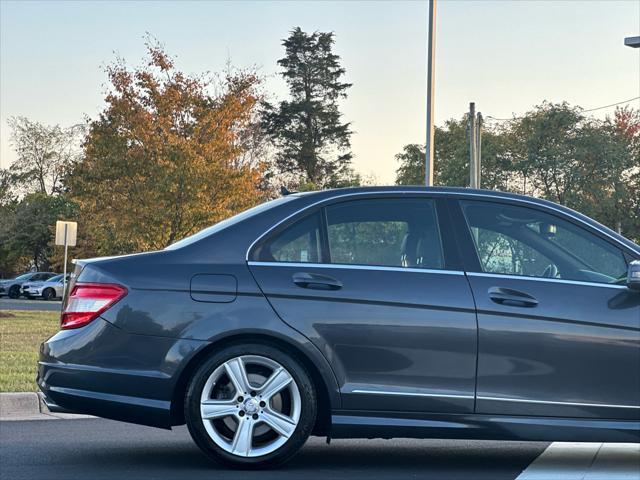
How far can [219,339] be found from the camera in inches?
248

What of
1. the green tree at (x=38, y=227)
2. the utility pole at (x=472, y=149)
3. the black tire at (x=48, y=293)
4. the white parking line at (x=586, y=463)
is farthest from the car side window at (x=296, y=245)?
the green tree at (x=38, y=227)

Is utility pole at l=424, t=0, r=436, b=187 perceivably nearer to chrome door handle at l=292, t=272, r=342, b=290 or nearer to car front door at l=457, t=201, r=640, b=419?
car front door at l=457, t=201, r=640, b=419

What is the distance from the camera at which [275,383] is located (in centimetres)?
630

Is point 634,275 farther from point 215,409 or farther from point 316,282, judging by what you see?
point 215,409

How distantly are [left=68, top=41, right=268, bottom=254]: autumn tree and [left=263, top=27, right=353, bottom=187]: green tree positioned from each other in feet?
133

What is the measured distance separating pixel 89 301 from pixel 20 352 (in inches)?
347

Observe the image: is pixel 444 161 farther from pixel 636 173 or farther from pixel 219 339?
pixel 219 339

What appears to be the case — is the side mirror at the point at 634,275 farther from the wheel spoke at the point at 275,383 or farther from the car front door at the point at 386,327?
the wheel spoke at the point at 275,383

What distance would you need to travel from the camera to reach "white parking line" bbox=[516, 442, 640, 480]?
6441mm

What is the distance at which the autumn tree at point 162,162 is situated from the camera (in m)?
31.5

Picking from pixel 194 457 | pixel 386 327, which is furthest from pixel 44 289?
pixel 386 327

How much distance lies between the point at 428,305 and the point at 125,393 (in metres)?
1.72

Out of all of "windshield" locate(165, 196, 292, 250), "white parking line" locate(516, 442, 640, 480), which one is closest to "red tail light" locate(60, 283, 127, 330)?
"windshield" locate(165, 196, 292, 250)

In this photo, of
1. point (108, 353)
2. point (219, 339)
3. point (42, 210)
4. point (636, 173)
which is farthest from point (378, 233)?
point (42, 210)
